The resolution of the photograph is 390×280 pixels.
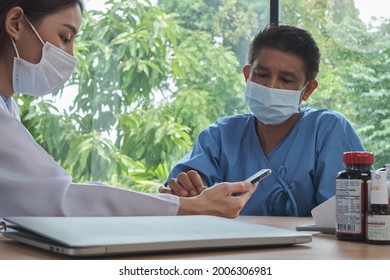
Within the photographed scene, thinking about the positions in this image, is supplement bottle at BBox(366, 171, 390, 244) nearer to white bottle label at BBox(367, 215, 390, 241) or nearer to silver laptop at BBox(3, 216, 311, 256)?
white bottle label at BBox(367, 215, 390, 241)

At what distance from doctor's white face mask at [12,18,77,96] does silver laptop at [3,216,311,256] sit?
2.39ft

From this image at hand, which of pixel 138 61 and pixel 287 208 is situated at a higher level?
pixel 138 61

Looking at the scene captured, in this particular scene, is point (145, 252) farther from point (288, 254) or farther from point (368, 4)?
point (368, 4)

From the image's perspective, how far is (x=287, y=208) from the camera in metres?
1.88

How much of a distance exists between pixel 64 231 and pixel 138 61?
266 centimetres

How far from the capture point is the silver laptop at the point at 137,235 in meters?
0.79

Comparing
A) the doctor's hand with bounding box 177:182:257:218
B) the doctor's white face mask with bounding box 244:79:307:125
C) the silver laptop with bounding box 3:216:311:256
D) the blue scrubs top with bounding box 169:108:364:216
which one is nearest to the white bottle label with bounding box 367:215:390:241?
the silver laptop with bounding box 3:216:311:256

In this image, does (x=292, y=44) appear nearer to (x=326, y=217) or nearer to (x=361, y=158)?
(x=326, y=217)

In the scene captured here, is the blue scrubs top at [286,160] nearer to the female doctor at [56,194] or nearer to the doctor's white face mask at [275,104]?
the doctor's white face mask at [275,104]

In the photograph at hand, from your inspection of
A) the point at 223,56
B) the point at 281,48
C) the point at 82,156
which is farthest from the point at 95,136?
the point at 281,48

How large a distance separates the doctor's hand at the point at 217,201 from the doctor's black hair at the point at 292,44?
837mm

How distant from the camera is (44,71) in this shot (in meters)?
1.76

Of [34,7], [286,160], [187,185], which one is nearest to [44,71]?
[34,7]

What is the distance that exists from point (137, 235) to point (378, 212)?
0.40 m
